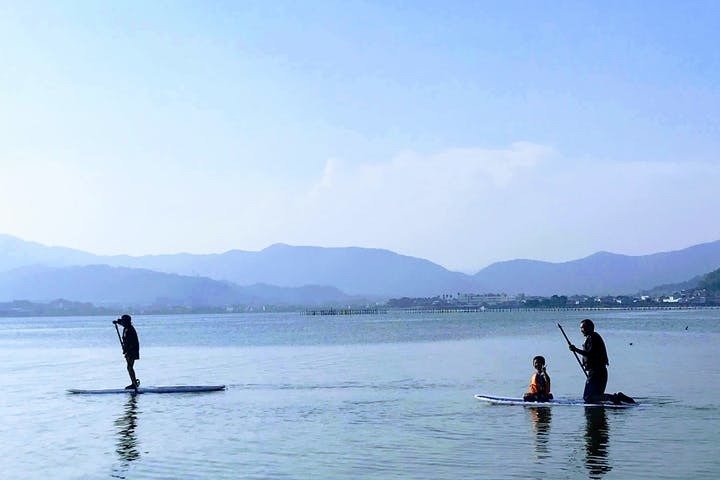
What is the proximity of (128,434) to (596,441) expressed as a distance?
1047 centimetres

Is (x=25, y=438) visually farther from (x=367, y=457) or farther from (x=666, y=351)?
(x=666, y=351)

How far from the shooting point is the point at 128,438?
22.3 m

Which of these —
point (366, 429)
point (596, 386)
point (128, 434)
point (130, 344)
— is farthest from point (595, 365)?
point (130, 344)

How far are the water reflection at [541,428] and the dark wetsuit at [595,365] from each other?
47.3 inches

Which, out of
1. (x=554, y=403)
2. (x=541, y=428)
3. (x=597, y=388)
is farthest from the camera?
(x=554, y=403)

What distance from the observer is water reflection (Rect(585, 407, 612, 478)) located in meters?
17.5

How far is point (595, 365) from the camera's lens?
24.7m

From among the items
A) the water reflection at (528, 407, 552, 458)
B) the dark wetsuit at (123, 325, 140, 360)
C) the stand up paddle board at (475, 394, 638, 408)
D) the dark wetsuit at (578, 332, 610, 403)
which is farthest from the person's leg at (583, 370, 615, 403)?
the dark wetsuit at (123, 325, 140, 360)

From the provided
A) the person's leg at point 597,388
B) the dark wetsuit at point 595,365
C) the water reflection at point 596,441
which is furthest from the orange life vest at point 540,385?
the water reflection at point 596,441

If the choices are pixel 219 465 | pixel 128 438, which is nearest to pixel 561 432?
pixel 219 465

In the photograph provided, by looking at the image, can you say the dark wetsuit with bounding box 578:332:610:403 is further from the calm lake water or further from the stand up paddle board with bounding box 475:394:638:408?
the calm lake water

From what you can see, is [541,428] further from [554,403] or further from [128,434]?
[128,434]

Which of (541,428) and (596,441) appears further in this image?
(541,428)

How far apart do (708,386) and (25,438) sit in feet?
68.5
